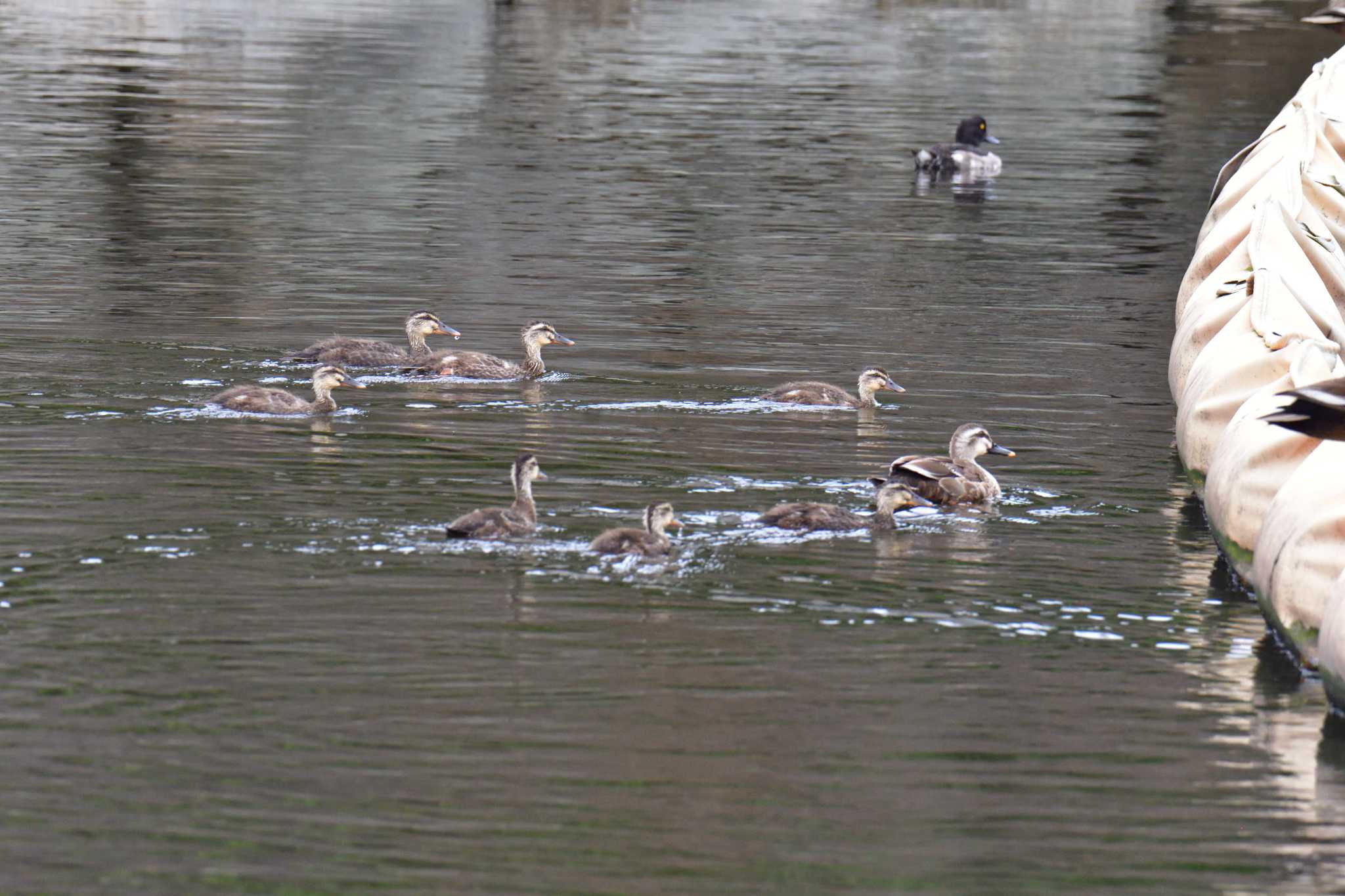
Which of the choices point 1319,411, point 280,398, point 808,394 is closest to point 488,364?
point 280,398

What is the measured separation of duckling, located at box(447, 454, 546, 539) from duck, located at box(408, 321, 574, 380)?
412cm

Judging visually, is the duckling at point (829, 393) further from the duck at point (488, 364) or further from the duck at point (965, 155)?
the duck at point (965, 155)

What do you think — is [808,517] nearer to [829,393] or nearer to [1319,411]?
[1319,411]

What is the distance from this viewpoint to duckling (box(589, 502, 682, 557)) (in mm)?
10383

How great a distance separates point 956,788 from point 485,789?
5.26 ft

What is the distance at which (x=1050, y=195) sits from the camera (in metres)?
28.3

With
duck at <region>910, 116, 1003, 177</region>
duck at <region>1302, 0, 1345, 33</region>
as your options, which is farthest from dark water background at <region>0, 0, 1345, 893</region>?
duck at <region>1302, 0, 1345, 33</region>

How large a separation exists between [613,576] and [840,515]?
1.44 meters

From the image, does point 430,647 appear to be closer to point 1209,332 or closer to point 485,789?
point 485,789

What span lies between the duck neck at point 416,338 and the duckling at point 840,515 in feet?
17.5

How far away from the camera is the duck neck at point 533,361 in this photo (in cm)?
1532

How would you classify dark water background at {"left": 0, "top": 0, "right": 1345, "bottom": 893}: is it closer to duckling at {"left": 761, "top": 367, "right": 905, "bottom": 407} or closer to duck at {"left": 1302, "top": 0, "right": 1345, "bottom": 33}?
duckling at {"left": 761, "top": 367, "right": 905, "bottom": 407}

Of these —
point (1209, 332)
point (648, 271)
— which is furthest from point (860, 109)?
point (1209, 332)

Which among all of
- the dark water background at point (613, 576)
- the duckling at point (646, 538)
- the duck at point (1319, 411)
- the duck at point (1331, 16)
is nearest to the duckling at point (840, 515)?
the dark water background at point (613, 576)
